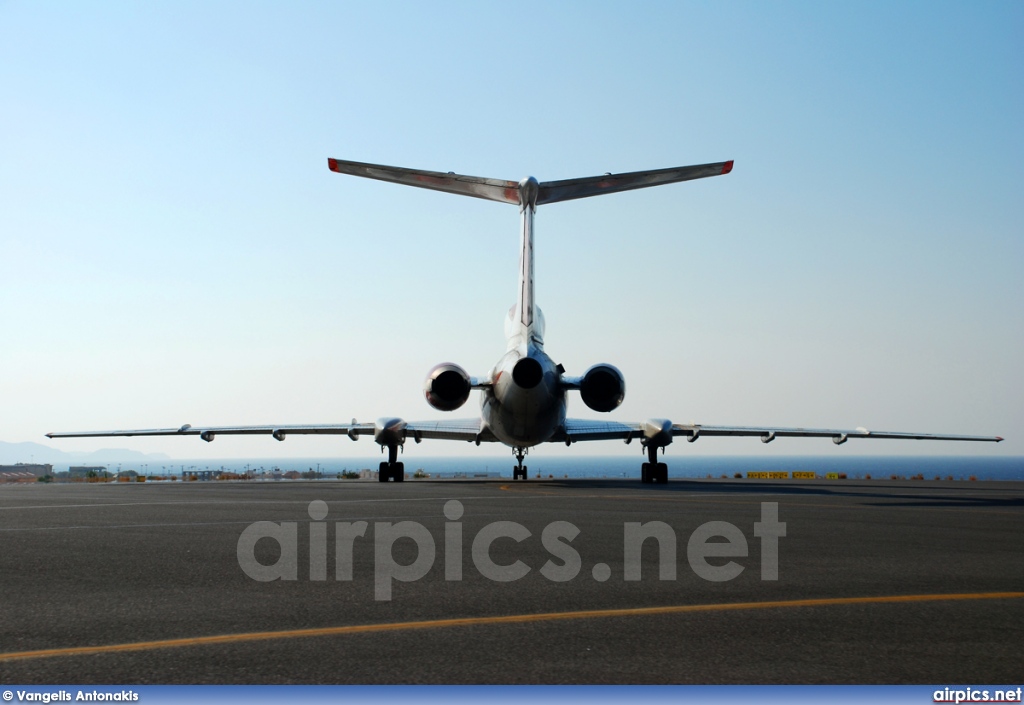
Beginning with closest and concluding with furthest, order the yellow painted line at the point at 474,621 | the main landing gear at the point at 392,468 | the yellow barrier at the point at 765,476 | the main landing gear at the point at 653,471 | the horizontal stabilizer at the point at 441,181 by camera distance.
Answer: the yellow painted line at the point at 474,621
the horizontal stabilizer at the point at 441,181
the main landing gear at the point at 653,471
the main landing gear at the point at 392,468
the yellow barrier at the point at 765,476

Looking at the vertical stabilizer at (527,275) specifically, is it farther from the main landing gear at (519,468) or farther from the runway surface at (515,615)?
the runway surface at (515,615)

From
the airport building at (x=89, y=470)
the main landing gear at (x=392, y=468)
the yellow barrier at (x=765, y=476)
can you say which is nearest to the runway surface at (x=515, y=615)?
the main landing gear at (x=392, y=468)

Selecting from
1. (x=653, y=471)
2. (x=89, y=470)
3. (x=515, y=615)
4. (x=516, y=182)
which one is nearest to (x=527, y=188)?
(x=516, y=182)

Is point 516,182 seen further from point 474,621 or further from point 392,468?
point 474,621

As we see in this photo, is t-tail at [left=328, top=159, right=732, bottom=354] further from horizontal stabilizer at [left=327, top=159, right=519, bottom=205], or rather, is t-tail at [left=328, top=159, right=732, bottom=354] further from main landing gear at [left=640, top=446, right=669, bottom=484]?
main landing gear at [left=640, top=446, right=669, bottom=484]

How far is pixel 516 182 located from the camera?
2931cm

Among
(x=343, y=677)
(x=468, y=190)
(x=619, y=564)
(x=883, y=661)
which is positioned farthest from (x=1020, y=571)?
(x=468, y=190)

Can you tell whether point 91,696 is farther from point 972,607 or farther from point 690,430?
point 690,430

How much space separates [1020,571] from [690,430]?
24.1 meters

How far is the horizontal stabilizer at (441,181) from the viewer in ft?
84.3

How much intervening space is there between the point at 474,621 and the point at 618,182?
950 inches

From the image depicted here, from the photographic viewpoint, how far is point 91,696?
12.9ft

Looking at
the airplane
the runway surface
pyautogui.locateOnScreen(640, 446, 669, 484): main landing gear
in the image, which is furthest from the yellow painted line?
pyautogui.locateOnScreen(640, 446, 669, 484): main landing gear

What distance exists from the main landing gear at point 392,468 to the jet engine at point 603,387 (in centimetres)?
978
